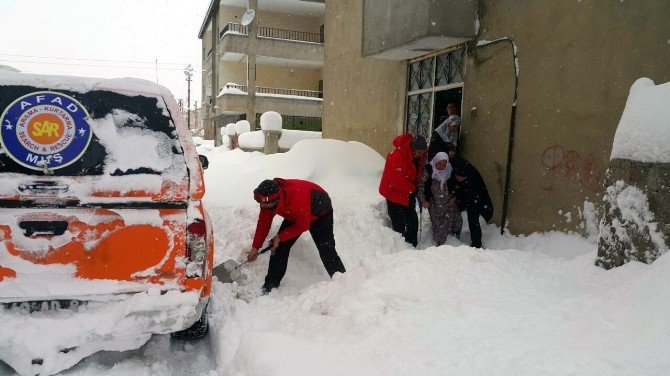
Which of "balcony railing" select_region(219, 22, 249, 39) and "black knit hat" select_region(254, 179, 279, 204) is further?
"balcony railing" select_region(219, 22, 249, 39)

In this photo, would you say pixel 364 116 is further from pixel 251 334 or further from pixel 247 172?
pixel 251 334

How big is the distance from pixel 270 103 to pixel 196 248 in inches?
942

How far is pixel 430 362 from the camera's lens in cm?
239

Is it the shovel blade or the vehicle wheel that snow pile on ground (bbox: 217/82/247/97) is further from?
the vehicle wheel

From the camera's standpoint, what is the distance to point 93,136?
2.71 metres

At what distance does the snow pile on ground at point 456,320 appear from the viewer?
228 centimetres

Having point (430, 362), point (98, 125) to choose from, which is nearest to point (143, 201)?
point (98, 125)

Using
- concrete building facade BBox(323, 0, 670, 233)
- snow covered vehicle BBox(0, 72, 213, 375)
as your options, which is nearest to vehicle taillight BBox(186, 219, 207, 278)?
snow covered vehicle BBox(0, 72, 213, 375)

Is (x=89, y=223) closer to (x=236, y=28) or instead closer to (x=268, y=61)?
(x=268, y=61)

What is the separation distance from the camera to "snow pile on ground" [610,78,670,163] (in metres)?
2.94

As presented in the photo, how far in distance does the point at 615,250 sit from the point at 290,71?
2692 centimetres

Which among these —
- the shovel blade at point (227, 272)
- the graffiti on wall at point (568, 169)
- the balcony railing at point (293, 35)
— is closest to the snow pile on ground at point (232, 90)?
the balcony railing at point (293, 35)

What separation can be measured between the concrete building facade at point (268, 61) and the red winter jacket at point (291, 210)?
849 inches

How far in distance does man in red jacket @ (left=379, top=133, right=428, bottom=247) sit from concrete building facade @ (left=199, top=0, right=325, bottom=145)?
2014 cm
